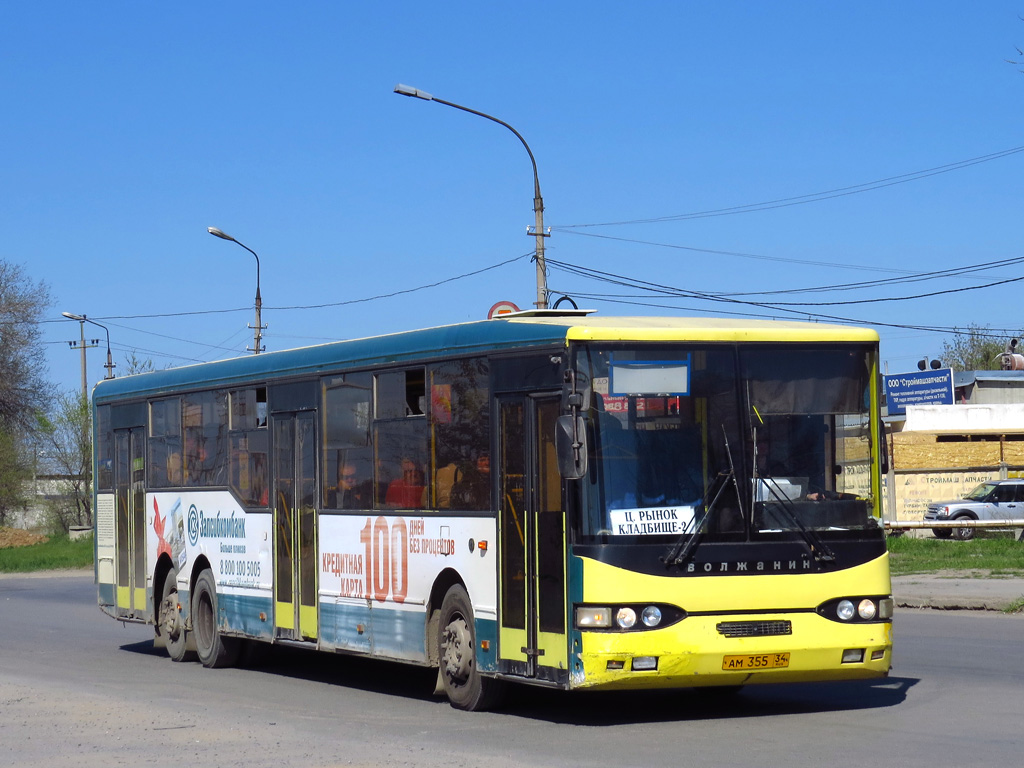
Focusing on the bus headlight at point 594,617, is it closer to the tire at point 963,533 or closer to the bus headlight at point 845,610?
the bus headlight at point 845,610

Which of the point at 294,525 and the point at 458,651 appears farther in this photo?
the point at 294,525

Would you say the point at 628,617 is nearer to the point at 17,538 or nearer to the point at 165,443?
the point at 165,443

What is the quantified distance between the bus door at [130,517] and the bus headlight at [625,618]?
32.6 ft

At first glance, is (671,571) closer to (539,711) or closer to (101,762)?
(539,711)

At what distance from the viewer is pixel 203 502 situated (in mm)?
17438

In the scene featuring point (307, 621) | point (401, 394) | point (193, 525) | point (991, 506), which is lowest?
point (991, 506)

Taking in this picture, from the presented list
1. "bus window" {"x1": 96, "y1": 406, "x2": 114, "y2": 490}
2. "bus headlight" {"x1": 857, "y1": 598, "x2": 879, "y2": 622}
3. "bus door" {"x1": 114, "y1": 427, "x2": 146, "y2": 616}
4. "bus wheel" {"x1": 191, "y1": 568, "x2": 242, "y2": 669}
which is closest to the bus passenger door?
"bus wheel" {"x1": 191, "y1": 568, "x2": 242, "y2": 669}

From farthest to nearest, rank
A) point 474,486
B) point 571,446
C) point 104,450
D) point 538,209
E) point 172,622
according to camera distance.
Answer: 1. point 538,209
2. point 104,450
3. point 172,622
4. point 474,486
5. point 571,446

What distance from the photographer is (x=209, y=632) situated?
17.4 m

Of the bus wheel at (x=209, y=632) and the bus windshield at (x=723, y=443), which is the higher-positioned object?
the bus windshield at (x=723, y=443)

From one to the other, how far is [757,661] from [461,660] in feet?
8.15

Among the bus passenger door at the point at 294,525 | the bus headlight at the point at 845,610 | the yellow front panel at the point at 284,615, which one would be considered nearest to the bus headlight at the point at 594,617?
the bus headlight at the point at 845,610

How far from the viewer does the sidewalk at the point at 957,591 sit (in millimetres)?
21828

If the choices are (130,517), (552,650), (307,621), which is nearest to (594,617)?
(552,650)
